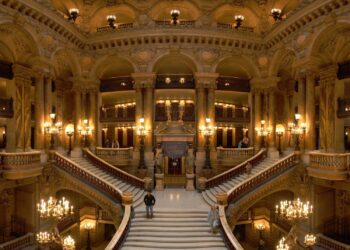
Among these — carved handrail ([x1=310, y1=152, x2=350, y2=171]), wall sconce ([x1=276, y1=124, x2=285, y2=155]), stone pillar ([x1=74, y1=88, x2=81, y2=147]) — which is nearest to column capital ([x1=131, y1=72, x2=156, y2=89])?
stone pillar ([x1=74, y1=88, x2=81, y2=147])

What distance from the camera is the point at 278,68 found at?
79.2 feet

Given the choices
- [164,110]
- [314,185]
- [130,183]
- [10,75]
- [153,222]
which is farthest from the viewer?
[164,110]

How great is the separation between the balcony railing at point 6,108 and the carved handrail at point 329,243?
1869cm

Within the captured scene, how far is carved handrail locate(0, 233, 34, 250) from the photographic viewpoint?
16359 millimetres

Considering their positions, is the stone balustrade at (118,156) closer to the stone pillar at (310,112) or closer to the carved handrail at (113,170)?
the carved handrail at (113,170)

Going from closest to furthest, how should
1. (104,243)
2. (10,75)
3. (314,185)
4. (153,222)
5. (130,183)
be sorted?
(153,222)
(314,185)
(10,75)
(130,183)
(104,243)

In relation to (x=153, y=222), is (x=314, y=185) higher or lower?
higher

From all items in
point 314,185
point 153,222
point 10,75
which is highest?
point 10,75

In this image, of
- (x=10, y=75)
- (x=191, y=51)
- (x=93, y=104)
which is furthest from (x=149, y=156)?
(x=10, y=75)

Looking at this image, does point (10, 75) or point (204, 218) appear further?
point (10, 75)

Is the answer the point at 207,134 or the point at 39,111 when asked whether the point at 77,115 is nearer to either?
the point at 39,111

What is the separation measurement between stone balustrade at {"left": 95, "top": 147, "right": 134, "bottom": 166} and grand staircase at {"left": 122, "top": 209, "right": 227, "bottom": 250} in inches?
295

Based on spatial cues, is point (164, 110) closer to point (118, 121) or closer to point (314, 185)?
point (118, 121)

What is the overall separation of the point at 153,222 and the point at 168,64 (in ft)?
45.1
